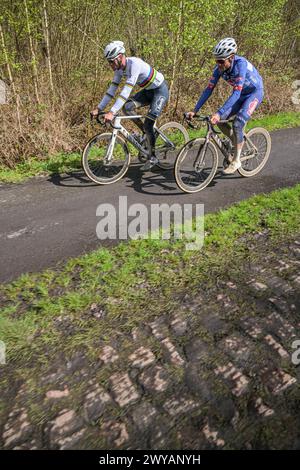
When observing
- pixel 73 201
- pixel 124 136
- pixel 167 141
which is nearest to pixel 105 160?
pixel 124 136

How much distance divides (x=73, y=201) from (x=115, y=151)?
4.42ft

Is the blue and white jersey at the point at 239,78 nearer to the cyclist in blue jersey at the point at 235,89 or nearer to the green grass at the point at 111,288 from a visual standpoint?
the cyclist in blue jersey at the point at 235,89

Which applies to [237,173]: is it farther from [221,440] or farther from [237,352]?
[221,440]

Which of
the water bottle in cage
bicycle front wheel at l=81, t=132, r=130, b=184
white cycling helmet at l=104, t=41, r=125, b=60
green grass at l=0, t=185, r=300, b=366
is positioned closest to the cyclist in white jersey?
white cycling helmet at l=104, t=41, r=125, b=60

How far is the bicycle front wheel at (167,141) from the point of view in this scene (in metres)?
7.30

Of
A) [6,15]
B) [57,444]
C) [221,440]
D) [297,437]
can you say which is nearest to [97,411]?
[57,444]

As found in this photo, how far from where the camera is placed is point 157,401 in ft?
8.90

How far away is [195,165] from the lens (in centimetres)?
620

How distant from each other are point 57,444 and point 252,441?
138cm

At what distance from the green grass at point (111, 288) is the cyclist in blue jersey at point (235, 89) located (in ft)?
6.08

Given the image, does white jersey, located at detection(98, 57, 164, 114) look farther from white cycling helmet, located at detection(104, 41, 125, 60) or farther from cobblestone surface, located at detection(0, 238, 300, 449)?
cobblestone surface, located at detection(0, 238, 300, 449)

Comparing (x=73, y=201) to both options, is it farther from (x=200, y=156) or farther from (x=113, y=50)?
(x=113, y=50)

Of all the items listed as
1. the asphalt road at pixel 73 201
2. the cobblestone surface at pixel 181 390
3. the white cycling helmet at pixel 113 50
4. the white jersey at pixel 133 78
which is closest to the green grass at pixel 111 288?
the cobblestone surface at pixel 181 390

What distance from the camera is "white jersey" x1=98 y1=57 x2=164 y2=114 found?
19.4ft
